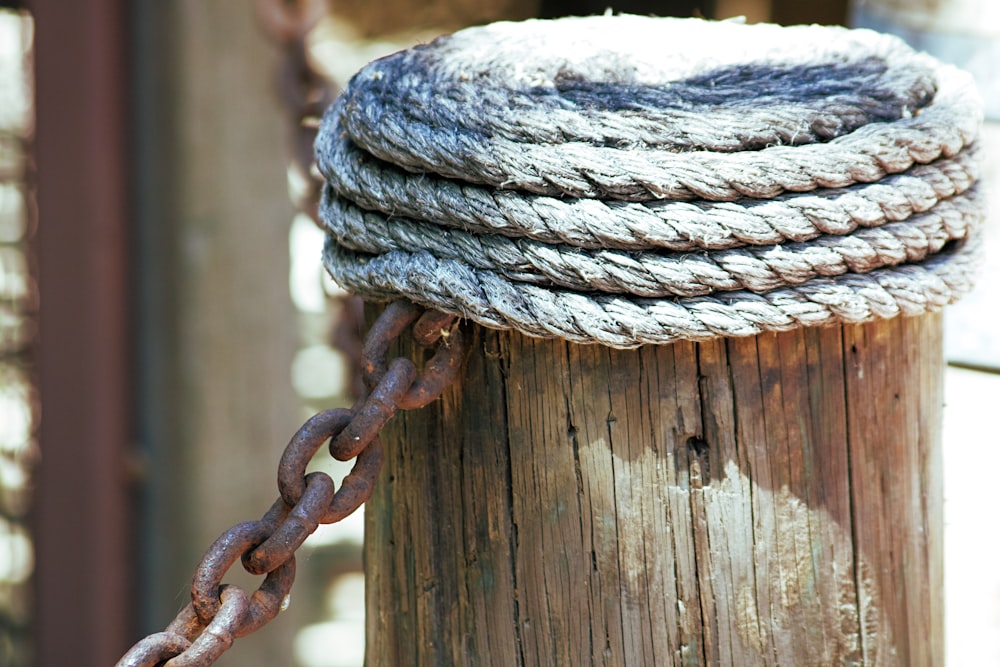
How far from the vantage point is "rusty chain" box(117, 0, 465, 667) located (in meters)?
0.76

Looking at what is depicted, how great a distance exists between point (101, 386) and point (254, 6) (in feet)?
3.03

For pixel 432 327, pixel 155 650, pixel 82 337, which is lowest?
pixel 155 650

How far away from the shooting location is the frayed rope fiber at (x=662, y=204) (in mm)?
801

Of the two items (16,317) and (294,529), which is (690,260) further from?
(16,317)

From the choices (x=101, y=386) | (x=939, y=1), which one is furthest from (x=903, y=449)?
(x=101, y=386)

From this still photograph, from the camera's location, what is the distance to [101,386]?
245 centimetres

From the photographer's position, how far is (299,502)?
0.80 metres

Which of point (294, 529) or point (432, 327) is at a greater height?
point (432, 327)

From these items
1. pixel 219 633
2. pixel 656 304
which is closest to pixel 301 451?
pixel 219 633

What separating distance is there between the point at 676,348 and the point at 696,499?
→ 0.12m

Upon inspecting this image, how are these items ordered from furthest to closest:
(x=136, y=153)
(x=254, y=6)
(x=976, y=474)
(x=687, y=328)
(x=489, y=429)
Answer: (x=136, y=153)
(x=254, y=6)
(x=976, y=474)
(x=489, y=429)
(x=687, y=328)

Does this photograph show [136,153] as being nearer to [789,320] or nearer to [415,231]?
[415,231]

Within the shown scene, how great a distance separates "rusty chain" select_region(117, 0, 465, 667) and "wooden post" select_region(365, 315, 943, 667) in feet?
0.18

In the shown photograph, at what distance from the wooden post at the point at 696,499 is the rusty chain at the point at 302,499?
0.18 feet
